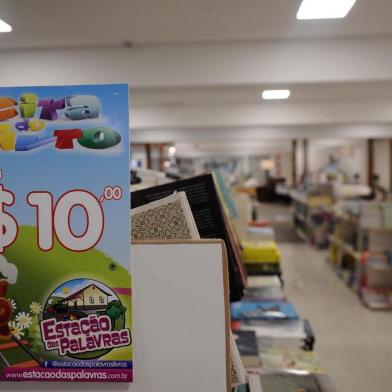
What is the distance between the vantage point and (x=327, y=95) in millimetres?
6230

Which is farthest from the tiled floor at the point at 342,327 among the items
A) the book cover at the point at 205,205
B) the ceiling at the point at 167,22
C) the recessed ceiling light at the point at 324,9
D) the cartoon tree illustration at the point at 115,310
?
the cartoon tree illustration at the point at 115,310

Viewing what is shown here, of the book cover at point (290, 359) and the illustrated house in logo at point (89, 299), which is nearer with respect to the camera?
the illustrated house in logo at point (89, 299)

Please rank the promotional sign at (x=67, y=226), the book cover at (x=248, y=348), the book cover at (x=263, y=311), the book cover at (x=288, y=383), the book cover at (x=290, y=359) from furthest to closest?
the book cover at (x=263, y=311)
the book cover at (x=290, y=359)
the book cover at (x=248, y=348)
the book cover at (x=288, y=383)
the promotional sign at (x=67, y=226)

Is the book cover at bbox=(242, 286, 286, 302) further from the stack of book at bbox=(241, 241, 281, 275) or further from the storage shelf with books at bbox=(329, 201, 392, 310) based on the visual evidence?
the storage shelf with books at bbox=(329, 201, 392, 310)

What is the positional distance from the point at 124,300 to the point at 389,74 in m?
3.45

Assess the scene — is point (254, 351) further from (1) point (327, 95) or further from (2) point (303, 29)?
(1) point (327, 95)

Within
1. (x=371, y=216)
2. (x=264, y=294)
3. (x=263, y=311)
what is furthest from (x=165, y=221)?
(x=371, y=216)

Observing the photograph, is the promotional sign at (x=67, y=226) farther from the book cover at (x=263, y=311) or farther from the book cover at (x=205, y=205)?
the book cover at (x=263, y=311)

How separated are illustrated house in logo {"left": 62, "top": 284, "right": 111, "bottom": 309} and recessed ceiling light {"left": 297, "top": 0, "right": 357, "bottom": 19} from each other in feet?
7.87

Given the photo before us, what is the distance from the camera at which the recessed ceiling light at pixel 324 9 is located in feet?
9.27

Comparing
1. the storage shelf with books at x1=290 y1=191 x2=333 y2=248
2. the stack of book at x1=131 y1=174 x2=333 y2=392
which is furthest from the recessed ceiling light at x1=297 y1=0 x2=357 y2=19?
the storage shelf with books at x1=290 y1=191 x2=333 y2=248

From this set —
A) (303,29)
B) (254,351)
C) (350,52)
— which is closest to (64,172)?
(254,351)

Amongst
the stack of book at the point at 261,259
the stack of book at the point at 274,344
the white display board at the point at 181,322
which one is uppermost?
the white display board at the point at 181,322

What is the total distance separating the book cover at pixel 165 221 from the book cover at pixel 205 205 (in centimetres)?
Answer: 23
